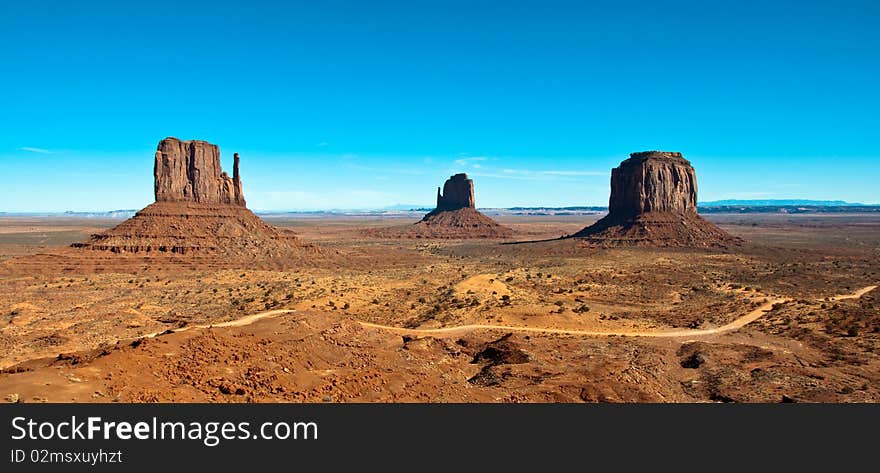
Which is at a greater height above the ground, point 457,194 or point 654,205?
point 457,194

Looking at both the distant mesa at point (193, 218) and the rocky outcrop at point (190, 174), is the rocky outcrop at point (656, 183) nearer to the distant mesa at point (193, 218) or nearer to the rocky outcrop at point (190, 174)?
the distant mesa at point (193, 218)

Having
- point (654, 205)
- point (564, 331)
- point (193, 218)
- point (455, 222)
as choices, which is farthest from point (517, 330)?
point (455, 222)

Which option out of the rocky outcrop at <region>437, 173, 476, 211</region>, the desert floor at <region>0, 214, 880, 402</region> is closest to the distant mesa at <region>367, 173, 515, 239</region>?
the rocky outcrop at <region>437, 173, 476, 211</region>

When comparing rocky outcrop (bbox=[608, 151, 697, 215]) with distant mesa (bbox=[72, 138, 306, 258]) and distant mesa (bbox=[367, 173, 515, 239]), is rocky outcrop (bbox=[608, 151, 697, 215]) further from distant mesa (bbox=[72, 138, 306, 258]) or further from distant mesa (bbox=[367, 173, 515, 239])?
distant mesa (bbox=[72, 138, 306, 258])

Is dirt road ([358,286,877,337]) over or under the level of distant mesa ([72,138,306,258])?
under

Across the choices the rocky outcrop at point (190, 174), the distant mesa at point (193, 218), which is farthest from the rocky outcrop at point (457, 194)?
the rocky outcrop at point (190, 174)

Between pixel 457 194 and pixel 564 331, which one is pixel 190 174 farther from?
pixel 457 194

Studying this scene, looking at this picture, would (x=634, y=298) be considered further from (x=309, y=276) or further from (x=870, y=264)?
(x=870, y=264)
